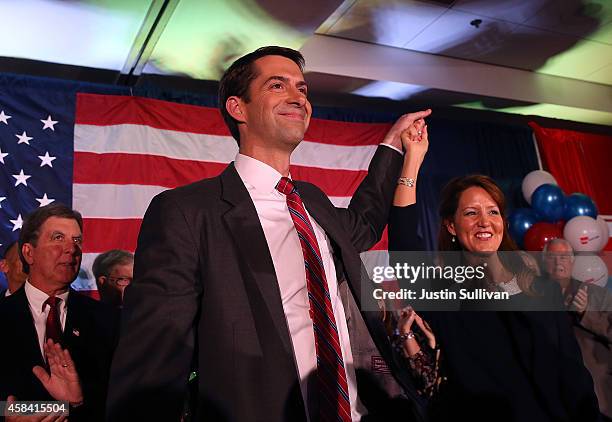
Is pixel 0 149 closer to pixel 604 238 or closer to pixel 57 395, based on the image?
pixel 57 395

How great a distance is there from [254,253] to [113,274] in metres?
Result: 2.24

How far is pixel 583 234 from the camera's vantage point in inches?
167

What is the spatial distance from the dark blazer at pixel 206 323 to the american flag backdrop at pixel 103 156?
2.67 metres

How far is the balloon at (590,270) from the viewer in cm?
412

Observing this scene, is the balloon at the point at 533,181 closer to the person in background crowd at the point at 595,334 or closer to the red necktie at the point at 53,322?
the person in background crowd at the point at 595,334

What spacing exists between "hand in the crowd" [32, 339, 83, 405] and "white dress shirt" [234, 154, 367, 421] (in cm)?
79

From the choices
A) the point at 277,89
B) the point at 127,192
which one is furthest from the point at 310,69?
the point at 277,89

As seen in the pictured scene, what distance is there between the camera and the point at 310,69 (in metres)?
3.92

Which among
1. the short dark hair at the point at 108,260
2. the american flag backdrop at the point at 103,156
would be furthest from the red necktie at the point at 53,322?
the american flag backdrop at the point at 103,156

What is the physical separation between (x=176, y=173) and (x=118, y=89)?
2.69 feet

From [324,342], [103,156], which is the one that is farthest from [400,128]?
[103,156]

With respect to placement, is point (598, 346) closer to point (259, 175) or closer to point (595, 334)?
point (595, 334)

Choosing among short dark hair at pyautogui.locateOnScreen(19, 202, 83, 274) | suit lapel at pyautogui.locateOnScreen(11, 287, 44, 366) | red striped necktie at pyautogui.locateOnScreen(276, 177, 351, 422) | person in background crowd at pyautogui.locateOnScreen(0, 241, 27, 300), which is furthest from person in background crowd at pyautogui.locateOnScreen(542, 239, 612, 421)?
person in background crowd at pyautogui.locateOnScreen(0, 241, 27, 300)

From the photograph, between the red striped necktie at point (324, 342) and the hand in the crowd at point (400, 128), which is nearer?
the red striped necktie at point (324, 342)
